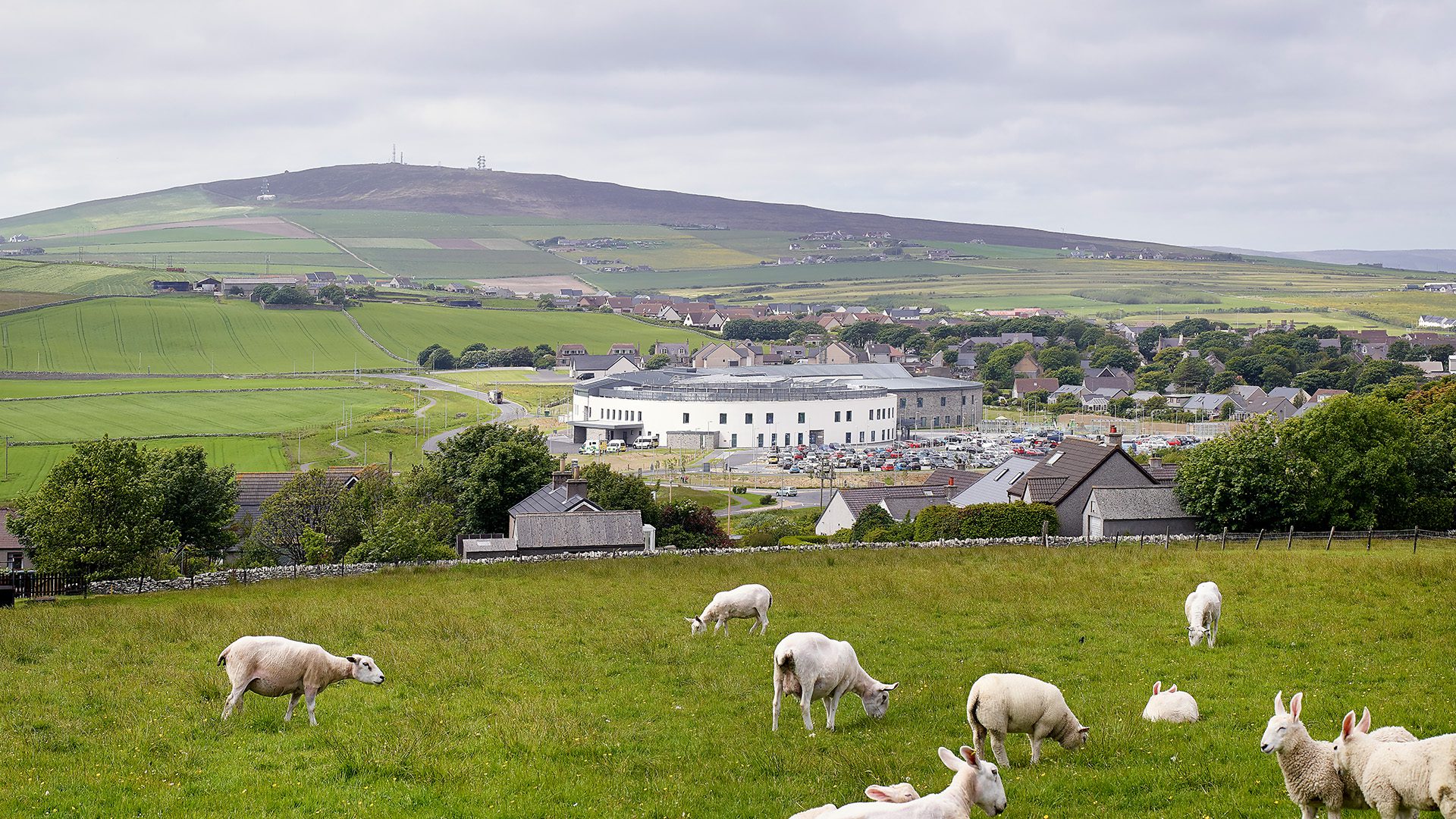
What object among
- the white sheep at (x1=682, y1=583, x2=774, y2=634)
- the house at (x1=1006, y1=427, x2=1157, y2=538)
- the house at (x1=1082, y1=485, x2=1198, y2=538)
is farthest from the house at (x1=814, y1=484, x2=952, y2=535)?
the white sheep at (x1=682, y1=583, x2=774, y2=634)

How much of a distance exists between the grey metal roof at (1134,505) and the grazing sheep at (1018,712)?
32.6 m

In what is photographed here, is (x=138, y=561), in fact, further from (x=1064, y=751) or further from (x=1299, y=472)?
(x=1299, y=472)

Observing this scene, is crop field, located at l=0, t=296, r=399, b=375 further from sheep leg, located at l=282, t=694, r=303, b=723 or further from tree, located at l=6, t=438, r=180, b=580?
sheep leg, located at l=282, t=694, r=303, b=723

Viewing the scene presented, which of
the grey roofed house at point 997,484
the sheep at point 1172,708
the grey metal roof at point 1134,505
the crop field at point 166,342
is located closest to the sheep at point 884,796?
the sheep at point 1172,708

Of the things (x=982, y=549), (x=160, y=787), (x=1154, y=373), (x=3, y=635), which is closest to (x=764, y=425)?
(x=1154, y=373)

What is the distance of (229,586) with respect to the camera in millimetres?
29594

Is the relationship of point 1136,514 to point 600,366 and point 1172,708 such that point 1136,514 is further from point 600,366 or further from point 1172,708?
point 600,366

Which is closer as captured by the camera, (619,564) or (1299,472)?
(619,564)

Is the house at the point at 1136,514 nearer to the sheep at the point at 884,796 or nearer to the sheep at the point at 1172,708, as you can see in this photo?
the sheep at the point at 1172,708

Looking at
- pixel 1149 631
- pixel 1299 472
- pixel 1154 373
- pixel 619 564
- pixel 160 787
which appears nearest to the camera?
pixel 160 787

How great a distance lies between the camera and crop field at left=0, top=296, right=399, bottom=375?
513 feet

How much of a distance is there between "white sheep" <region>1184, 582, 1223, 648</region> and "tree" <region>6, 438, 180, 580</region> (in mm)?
25904

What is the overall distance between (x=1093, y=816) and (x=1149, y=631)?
9.50 meters

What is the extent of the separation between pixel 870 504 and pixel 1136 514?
17213 millimetres
